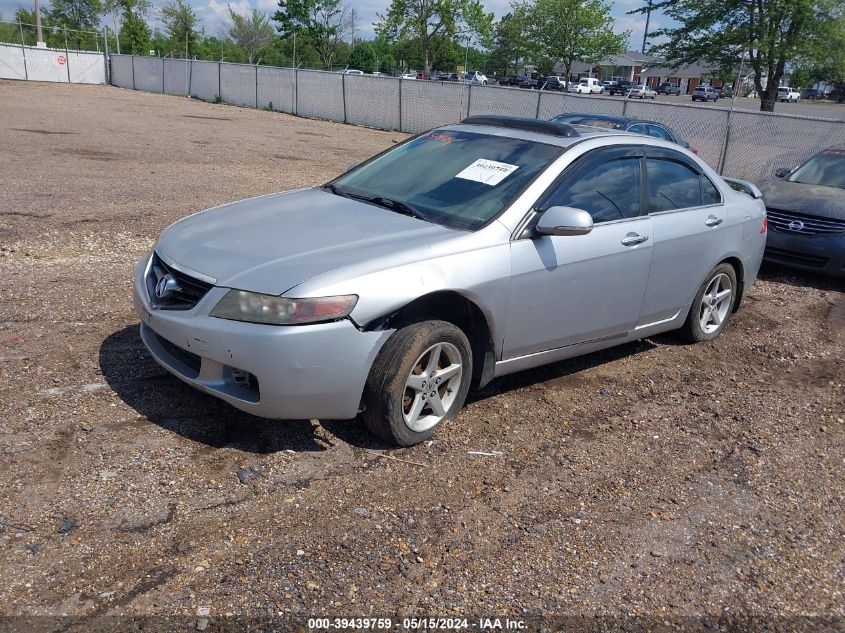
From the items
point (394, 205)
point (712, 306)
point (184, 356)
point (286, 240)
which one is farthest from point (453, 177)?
point (712, 306)

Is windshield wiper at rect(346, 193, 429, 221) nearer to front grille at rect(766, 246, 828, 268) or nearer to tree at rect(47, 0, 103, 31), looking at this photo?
front grille at rect(766, 246, 828, 268)

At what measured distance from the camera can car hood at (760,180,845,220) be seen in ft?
27.4

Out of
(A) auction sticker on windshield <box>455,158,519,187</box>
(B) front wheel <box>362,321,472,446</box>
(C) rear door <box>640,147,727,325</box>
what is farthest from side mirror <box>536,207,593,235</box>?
(C) rear door <box>640,147,727,325</box>

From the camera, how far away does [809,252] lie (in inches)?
327

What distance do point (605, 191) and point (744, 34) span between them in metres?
21.9

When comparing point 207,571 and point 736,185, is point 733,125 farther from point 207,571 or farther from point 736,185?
point 207,571

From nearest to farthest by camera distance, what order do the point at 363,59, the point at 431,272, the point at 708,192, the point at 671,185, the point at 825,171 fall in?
the point at 431,272, the point at 671,185, the point at 708,192, the point at 825,171, the point at 363,59

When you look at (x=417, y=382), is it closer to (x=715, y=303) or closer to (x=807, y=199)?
(x=715, y=303)

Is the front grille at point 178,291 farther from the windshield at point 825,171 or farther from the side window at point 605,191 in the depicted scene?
the windshield at point 825,171


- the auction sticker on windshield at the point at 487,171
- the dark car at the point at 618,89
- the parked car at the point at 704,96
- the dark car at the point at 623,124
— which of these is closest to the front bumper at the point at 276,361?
the auction sticker on windshield at the point at 487,171

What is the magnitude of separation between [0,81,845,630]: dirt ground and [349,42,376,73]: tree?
61.6m

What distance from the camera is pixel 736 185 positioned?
24.3 feet

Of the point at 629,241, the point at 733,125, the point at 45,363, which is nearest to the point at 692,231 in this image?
the point at 629,241

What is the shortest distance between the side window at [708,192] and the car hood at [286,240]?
2.54 m
